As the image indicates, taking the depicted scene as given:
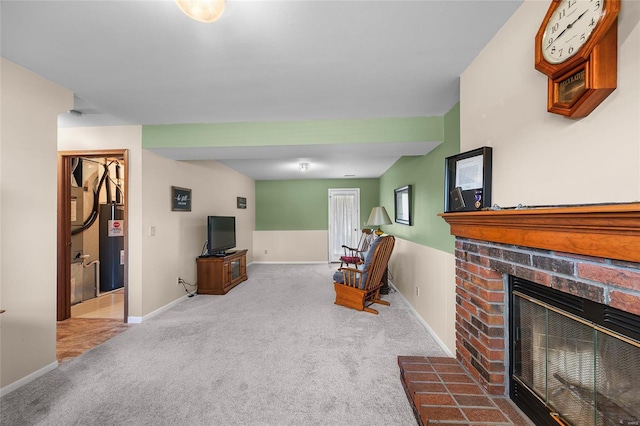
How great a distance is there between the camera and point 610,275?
88cm

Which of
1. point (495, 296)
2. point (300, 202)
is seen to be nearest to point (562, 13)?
point (495, 296)

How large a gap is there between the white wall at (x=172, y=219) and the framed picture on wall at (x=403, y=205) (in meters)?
3.22

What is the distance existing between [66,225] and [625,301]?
15.4 ft

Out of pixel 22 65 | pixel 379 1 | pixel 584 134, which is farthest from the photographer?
pixel 22 65

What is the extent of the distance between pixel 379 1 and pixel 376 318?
9.98ft

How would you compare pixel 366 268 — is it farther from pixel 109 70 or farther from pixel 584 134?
pixel 109 70

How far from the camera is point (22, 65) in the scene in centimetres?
192

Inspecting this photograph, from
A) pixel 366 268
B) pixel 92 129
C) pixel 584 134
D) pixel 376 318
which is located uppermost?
pixel 92 129

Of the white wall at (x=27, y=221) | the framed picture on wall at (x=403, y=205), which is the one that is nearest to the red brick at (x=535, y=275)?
the framed picture on wall at (x=403, y=205)

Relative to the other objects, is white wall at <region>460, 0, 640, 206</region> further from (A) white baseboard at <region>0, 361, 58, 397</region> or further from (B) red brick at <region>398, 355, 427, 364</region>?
(A) white baseboard at <region>0, 361, 58, 397</region>

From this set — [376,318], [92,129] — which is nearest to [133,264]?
[92,129]

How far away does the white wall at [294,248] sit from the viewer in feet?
23.3

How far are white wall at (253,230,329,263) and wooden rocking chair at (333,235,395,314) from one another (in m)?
3.31

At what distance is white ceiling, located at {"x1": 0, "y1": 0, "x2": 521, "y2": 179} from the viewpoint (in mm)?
1400
